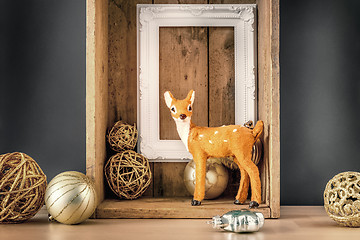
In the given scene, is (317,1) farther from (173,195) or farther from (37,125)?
(37,125)

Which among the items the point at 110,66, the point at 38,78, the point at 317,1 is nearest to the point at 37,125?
the point at 38,78

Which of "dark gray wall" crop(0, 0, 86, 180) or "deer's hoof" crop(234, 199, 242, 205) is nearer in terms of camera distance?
"deer's hoof" crop(234, 199, 242, 205)

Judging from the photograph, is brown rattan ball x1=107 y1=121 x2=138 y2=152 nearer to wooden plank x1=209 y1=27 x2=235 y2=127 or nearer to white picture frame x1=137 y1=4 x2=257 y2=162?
white picture frame x1=137 y1=4 x2=257 y2=162

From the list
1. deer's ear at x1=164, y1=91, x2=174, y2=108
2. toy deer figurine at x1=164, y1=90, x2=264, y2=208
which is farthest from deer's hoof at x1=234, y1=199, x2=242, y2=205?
deer's ear at x1=164, y1=91, x2=174, y2=108

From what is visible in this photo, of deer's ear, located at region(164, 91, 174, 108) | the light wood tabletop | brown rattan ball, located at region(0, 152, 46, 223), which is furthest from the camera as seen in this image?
deer's ear, located at region(164, 91, 174, 108)

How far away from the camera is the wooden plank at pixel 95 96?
4.55 ft

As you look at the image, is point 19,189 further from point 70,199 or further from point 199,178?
point 199,178

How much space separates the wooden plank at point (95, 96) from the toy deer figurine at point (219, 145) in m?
0.22

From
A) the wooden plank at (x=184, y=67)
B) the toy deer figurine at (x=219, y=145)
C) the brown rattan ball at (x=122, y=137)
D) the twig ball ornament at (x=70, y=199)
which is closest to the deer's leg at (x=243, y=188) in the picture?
the toy deer figurine at (x=219, y=145)

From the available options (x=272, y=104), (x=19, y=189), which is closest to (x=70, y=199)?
(x=19, y=189)

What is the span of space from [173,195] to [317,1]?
847 mm

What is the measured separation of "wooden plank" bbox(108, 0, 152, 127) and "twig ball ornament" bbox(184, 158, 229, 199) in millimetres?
283

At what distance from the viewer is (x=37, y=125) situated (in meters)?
1.68

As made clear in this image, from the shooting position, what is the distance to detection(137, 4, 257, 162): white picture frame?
1611mm
